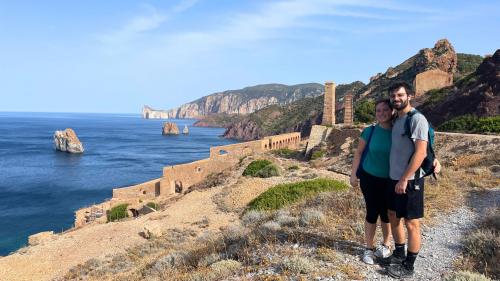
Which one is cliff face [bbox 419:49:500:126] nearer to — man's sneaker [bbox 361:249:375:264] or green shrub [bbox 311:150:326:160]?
green shrub [bbox 311:150:326:160]

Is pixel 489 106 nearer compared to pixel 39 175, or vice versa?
pixel 489 106

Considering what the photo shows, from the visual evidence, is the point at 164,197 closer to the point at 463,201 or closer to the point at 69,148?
the point at 463,201

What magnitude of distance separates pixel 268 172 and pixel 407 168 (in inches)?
720

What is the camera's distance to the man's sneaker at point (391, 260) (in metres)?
5.13

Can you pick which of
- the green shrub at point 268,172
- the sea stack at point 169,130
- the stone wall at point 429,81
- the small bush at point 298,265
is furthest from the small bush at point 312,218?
the sea stack at point 169,130

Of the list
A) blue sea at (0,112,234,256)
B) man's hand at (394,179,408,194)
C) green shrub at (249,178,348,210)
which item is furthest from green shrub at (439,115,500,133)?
blue sea at (0,112,234,256)

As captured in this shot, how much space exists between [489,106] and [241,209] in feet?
85.3

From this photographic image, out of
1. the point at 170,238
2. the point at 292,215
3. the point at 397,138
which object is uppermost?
the point at 397,138

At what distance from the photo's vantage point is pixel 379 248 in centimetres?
551

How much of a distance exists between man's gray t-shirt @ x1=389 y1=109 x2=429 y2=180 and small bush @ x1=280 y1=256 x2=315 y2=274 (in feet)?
5.56

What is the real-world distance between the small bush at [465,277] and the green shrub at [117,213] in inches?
963

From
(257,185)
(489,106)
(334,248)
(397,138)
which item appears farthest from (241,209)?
(489,106)

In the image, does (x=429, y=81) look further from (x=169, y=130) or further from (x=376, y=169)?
(x=169, y=130)

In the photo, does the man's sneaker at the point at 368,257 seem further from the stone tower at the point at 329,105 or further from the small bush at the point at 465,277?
the stone tower at the point at 329,105
